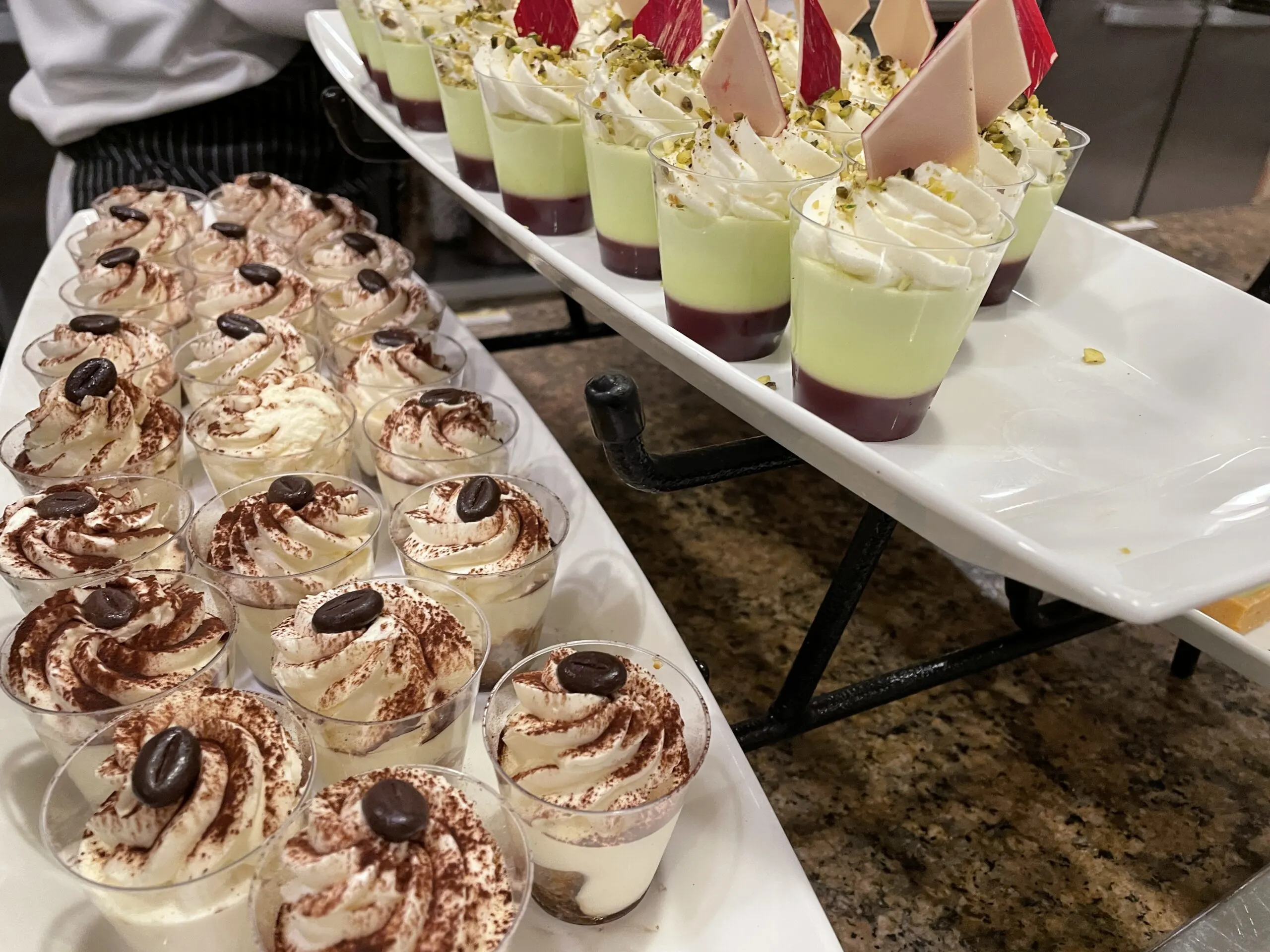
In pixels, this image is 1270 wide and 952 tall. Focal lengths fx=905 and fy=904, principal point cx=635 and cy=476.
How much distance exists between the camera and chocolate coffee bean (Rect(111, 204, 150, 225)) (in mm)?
2250

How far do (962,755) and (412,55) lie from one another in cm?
179

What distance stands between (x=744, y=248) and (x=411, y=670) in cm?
68

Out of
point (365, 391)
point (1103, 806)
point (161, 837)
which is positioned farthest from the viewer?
point (365, 391)

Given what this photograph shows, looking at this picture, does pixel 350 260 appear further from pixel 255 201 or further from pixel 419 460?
pixel 419 460

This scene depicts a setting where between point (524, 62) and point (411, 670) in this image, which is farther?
point (524, 62)

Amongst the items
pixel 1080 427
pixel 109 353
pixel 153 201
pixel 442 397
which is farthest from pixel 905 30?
pixel 153 201

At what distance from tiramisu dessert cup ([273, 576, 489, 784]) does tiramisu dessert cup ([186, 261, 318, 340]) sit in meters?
1.06

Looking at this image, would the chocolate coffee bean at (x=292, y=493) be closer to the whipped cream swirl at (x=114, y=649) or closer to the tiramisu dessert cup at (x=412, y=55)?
the whipped cream swirl at (x=114, y=649)

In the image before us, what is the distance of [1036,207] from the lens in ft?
4.51

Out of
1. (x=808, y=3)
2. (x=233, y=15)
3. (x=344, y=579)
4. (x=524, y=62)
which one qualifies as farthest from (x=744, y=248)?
(x=233, y=15)

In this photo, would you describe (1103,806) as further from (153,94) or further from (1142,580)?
(153,94)

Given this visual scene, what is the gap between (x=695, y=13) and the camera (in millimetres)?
1443

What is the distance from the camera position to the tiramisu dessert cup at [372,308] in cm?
200

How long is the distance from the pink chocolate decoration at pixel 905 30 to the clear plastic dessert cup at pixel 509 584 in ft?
3.18
